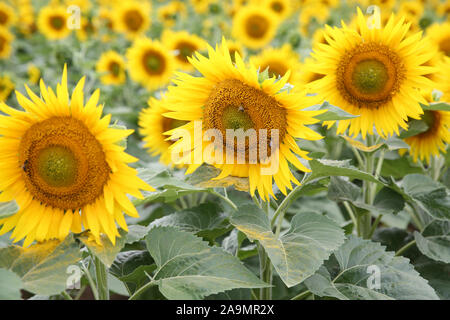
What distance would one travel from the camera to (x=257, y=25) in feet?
12.6

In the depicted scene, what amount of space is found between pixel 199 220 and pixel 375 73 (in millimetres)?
664

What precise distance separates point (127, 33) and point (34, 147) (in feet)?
11.0

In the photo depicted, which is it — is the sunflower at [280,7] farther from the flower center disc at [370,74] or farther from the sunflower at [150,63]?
the flower center disc at [370,74]

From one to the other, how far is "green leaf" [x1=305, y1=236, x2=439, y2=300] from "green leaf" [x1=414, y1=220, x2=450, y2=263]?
234 millimetres

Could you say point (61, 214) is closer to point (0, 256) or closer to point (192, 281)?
point (0, 256)

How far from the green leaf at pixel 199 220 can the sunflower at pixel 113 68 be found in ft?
6.84

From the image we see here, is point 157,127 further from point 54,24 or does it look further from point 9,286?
point 54,24

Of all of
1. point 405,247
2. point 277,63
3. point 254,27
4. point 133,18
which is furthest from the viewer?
point 133,18

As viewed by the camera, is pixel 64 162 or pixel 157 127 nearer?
pixel 64 162

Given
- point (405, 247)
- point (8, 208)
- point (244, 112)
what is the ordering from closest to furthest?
point (8, 208), point (244, 112), point (405, 247)

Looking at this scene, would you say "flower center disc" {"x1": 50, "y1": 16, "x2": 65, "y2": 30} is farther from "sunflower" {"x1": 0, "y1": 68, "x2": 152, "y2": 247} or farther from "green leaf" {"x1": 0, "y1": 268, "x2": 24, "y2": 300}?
"green leaf" {"x1": 0, "y1": 268, "x2": 24, "y2": 300}

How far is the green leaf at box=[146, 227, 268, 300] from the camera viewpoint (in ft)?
3.51

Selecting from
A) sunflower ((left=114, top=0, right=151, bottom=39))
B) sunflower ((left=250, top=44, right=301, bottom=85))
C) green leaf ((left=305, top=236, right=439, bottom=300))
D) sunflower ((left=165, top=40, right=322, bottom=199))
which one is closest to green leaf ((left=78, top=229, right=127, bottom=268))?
sunflower ((left=165, top=40, right=322, bottom=199))

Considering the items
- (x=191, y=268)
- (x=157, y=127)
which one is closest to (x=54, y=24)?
(x=157, y=127)
